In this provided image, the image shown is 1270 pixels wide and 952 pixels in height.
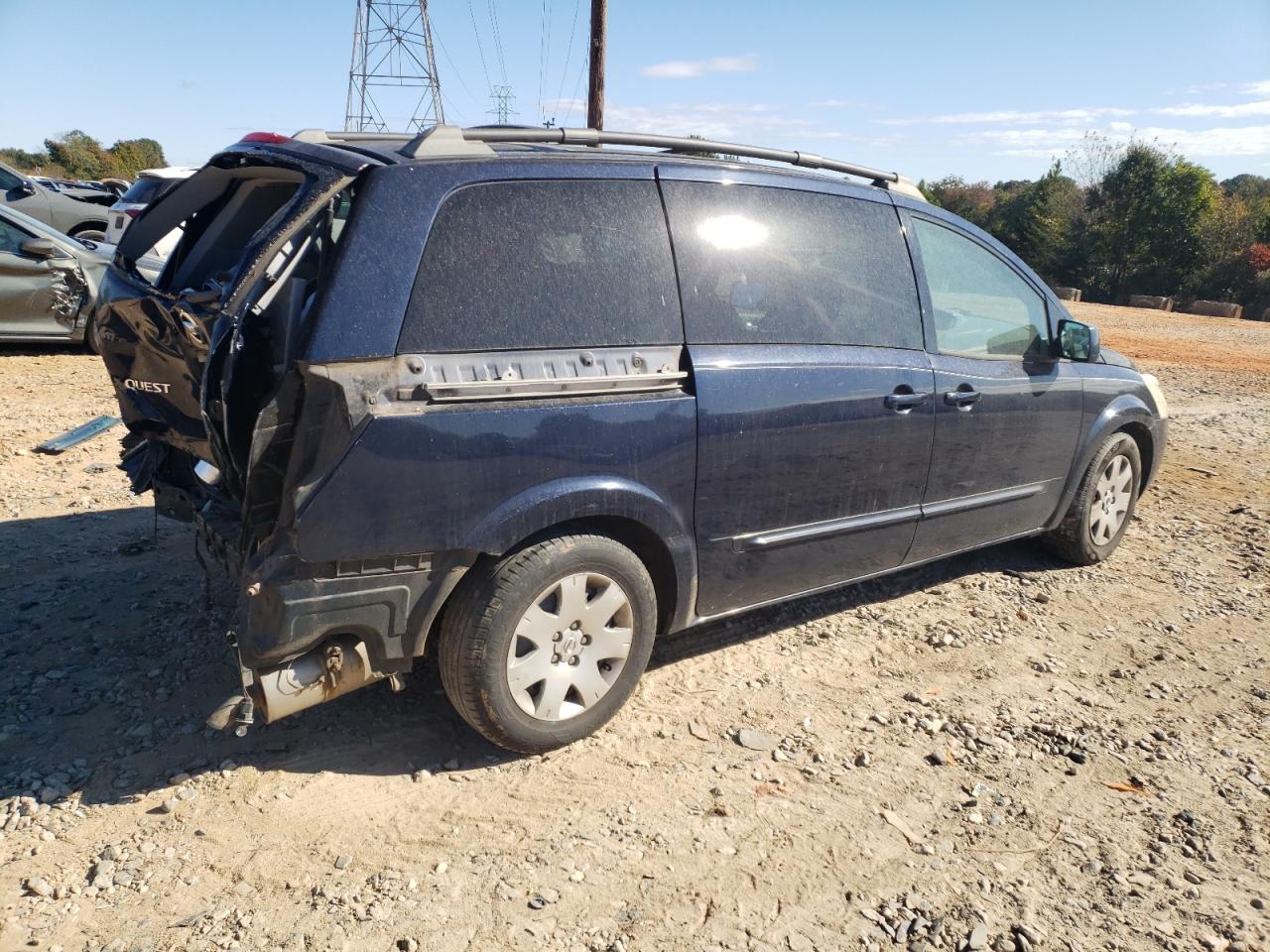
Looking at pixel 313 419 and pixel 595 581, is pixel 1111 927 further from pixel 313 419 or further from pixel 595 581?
pixel 313 419

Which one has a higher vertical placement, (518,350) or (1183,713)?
(518,350)

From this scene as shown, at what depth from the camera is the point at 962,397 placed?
417 centimetres

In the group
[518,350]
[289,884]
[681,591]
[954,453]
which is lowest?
[289,884]

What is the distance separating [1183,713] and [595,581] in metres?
2.53

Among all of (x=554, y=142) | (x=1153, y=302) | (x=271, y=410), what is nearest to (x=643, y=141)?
(x=554, y=142)

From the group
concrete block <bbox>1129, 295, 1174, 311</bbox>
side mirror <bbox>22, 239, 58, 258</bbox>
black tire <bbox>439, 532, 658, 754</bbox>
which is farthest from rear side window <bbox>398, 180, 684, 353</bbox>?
concrete block <bbox>1129, 295, 1174, 311</bbox>

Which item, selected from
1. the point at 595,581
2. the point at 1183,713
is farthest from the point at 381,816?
the point at 1183,713

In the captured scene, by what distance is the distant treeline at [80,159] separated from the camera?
5122cm

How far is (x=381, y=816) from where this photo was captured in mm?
2924

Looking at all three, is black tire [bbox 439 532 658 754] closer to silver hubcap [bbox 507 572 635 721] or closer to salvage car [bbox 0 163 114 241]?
silver hubcap [bbox 507 572 635 721]

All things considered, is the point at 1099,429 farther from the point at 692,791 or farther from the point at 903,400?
the point at 692,791

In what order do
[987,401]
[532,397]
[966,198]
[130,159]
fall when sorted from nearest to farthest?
[532,397] < [987,401] < [966,198] < [130,159]

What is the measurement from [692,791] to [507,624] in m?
0.85

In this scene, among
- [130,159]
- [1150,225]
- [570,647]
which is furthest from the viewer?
[130,159]
